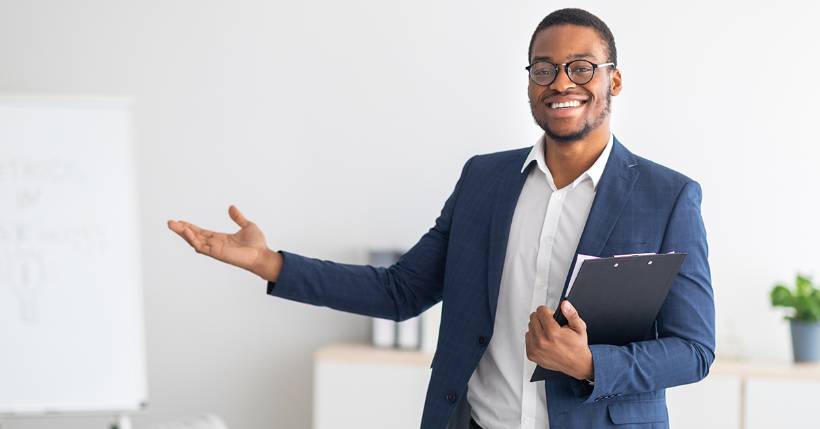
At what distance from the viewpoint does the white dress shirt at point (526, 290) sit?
1583 mm

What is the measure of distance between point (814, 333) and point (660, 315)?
173 centimetres

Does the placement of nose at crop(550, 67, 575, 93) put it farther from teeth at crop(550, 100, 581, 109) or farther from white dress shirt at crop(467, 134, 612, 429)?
white dress shirt at crop(467, 134, 612, 429)

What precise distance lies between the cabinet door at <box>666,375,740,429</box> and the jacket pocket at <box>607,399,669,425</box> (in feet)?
4.59

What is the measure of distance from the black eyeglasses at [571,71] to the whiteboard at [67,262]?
127cm

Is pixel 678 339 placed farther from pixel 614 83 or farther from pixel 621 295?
pixel 614 83

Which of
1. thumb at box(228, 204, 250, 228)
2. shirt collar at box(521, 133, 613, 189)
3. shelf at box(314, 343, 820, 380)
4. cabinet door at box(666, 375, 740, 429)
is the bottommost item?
cabinet door at box(666, 375, 740, 429)

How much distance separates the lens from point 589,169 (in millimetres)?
1651

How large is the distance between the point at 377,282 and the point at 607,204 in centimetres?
52

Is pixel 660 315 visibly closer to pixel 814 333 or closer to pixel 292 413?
pixel 814 333

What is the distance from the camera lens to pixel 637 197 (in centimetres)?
159

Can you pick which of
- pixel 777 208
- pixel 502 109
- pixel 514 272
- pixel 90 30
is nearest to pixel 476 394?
pixel 514 272

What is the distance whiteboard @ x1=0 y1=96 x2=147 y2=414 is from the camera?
2.23 m

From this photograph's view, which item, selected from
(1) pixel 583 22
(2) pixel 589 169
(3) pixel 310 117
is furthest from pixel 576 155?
(3) pixel 310 117

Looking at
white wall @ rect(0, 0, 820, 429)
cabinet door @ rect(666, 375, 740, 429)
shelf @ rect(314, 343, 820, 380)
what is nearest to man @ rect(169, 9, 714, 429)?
shelf @ rect(314, 343, 820, 380)
